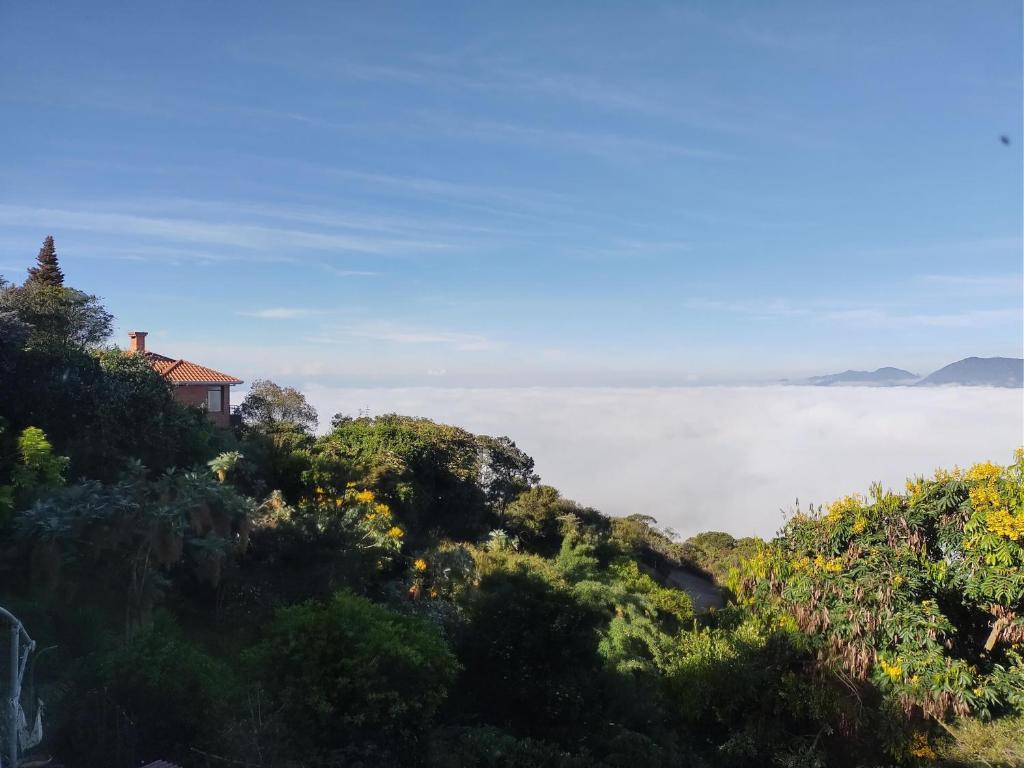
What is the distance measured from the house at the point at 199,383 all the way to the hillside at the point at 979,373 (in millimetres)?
135888

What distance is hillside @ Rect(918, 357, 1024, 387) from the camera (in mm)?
132125

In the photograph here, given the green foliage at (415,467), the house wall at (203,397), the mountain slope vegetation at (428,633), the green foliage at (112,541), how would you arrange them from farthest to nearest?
the house wall at (203,397) < the green foliage at (415,467) < the green foliage at (112,541) < the mountain slope vegetation at (428,633)

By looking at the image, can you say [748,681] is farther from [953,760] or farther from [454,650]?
[454,650]

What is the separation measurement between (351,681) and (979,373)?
170m

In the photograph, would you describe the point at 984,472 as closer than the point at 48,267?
Yes

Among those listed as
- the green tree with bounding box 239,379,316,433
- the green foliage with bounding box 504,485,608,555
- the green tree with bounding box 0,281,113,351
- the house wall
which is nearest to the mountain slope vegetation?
the green tree with bounding box 0,281,113,351

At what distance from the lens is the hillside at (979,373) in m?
132

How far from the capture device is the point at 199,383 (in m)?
28.9

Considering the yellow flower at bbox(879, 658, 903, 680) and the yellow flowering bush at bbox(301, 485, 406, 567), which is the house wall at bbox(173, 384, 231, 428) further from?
the yellow flower at bbox(879, 658, 903, 680)

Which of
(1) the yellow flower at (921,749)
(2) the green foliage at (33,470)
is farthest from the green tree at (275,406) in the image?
(1) the yellow flower at (921,749)

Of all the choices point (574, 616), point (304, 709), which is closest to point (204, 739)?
point (304, 709)

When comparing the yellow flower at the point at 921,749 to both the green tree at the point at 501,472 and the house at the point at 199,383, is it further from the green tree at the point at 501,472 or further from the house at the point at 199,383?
the house at the point at 199,383

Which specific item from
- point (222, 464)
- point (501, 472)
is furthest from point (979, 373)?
point (222, 464)

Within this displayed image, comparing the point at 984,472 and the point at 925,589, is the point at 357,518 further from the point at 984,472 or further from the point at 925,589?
the point at 984,472
